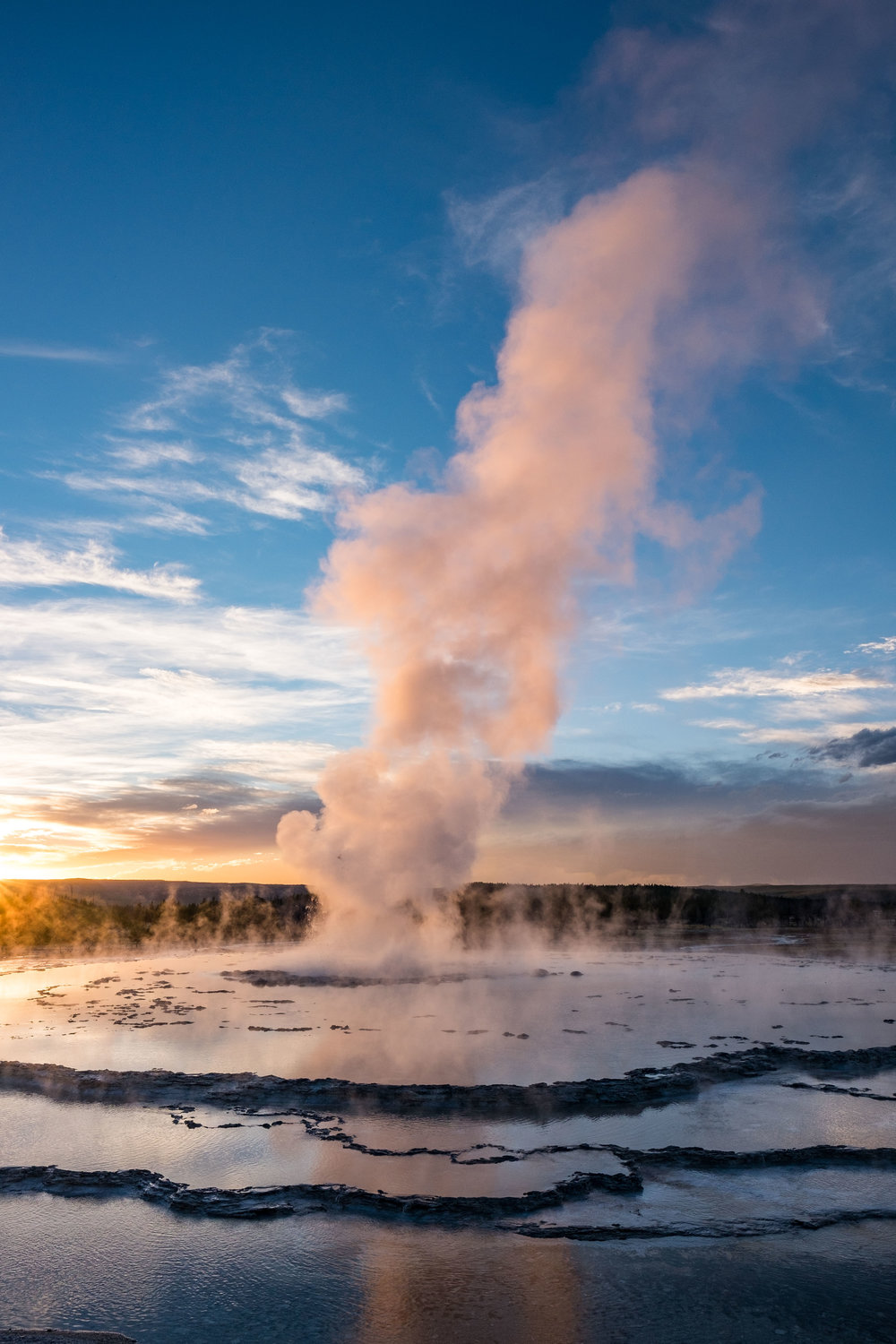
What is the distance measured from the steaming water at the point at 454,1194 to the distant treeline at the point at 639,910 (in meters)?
37.0

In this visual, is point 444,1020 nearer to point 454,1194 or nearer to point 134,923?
point 454,1194

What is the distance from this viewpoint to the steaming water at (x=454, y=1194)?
25.6ft

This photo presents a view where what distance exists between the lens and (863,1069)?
56.9 ft

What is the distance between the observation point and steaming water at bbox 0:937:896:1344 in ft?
25.6

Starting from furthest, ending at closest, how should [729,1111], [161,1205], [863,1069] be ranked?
[863,1069] → [729,1111] → [161,1205]

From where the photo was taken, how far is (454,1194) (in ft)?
33.9

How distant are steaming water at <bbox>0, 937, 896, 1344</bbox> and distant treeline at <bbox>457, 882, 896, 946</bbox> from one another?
37.0 metres

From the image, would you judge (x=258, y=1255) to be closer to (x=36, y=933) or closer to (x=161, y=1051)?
(x=161, y=1051)

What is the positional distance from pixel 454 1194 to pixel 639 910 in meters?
77.3

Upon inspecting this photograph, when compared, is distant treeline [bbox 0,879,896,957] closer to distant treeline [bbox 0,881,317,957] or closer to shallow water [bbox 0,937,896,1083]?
distant treeline [bbox 0,881,317,957]

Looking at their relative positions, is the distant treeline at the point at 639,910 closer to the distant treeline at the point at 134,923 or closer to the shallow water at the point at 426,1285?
the distant treeline at the point at 134,923

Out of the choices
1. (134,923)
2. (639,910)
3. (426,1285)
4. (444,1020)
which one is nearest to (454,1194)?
(426,1285)

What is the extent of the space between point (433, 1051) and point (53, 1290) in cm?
1137

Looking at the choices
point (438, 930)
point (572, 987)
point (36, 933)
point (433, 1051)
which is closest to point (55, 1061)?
point (433, 1051)
